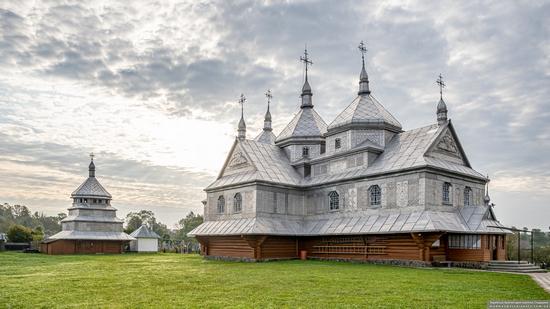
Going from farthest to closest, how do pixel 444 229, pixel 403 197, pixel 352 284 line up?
pixel 403 197 → pixel 444 229 → pixel 352 284

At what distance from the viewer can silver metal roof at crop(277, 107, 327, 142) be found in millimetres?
38625

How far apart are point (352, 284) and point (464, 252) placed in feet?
42.2

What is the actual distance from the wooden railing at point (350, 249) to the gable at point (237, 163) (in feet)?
23.7

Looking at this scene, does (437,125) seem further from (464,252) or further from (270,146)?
(270,146)

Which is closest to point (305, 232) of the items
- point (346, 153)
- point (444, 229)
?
point (346, 153)

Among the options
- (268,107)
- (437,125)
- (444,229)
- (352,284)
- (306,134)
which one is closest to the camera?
(352,284)

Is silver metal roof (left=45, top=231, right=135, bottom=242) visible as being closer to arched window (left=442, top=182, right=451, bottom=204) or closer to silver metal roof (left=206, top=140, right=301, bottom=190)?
silver metal roof (left=206, top=140, right=301, bottom=190)

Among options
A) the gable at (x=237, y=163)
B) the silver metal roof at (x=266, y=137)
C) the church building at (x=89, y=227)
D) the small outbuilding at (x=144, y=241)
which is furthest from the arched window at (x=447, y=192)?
the small outbuilding at (x=144, y=241)

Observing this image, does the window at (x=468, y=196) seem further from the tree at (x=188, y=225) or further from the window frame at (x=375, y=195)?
the tree at (x=188, y=225)

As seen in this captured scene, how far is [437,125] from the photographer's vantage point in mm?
30312

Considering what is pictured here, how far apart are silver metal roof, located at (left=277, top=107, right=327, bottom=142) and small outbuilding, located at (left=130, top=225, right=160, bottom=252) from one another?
26.5 meters

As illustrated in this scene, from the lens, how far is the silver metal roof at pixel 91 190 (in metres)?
52.2

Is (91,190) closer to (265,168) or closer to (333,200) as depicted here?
(265,168)

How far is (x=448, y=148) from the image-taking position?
30.0 m
